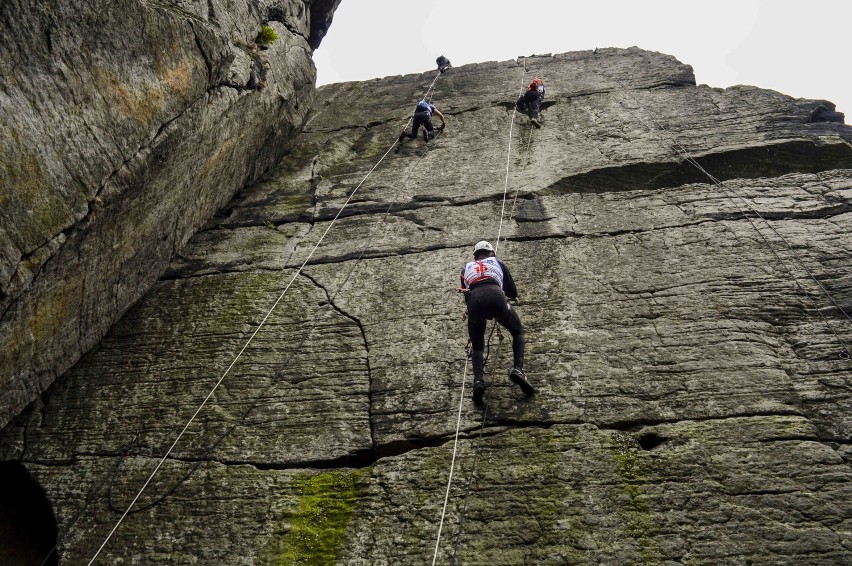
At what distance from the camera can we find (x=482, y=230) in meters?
8.64

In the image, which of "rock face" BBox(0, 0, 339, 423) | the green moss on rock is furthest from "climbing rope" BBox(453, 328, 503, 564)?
"rock face" BBox(0, 0, 339, 423)

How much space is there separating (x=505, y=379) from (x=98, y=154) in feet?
15.8

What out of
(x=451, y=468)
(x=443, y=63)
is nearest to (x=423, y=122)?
(x=443, y=63)

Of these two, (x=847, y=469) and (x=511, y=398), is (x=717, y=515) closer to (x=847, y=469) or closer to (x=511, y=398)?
(x=847, y=469)

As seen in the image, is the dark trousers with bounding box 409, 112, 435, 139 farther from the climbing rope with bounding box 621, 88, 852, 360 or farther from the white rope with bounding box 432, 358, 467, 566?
the white rope with bounding box 432, 358, 467, 566

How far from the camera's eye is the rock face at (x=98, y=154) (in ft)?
18.9

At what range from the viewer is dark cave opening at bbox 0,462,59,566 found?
6.02 meters

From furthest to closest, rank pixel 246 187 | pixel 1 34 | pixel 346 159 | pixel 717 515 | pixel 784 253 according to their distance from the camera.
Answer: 1. pixel 346 159
2. pixel 246 187
3. pixel 784 253
4. pixel 1 34
5. pixel 717 515

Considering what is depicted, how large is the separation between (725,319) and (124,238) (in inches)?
271

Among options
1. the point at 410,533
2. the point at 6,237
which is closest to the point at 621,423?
the point at 410,533

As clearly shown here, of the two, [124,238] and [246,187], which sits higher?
[246,187]

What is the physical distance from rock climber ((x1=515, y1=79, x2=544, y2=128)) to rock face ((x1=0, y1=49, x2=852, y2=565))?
2114 mm

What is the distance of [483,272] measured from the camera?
252 inches

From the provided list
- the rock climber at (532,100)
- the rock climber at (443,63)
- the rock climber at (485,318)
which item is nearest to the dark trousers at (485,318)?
the rock climber at (485,318)
